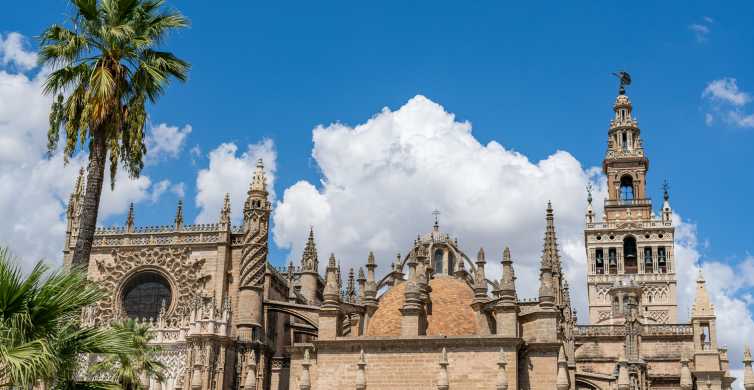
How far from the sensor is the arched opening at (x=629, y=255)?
63.3 meters

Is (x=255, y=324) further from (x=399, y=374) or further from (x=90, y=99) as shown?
(x=90, y=99)

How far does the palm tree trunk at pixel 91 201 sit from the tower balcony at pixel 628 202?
175ft

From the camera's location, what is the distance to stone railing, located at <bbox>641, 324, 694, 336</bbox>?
4562 cm

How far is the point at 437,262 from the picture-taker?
145 feet

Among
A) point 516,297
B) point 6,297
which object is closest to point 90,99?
point 6,297

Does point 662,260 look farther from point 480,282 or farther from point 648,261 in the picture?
point 480,282

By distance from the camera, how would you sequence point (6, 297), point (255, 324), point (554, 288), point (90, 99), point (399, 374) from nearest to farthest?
point (6, 297) < point (90, 99) < point (399, 374) < point (554, 288) < point (255, 324)

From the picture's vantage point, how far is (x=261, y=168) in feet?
129

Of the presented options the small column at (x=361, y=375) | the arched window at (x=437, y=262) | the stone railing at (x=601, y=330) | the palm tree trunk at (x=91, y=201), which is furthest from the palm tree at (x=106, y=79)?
the stone railing at (x=601, y=330)

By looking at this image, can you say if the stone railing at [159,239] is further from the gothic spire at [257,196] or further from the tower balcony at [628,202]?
the tower balcony at [628,202]

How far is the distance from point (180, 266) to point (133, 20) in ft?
69.3

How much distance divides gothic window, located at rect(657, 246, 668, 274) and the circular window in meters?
→ 38.9

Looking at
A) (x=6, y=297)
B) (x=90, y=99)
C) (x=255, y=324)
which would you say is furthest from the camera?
(x=255, y=324)

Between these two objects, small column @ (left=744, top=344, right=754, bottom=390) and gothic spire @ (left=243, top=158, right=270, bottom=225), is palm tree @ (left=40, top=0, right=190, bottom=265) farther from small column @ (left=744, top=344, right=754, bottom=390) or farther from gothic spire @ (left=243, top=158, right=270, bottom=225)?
small column @ (left=744, top=344, right=754, bottom=390)
